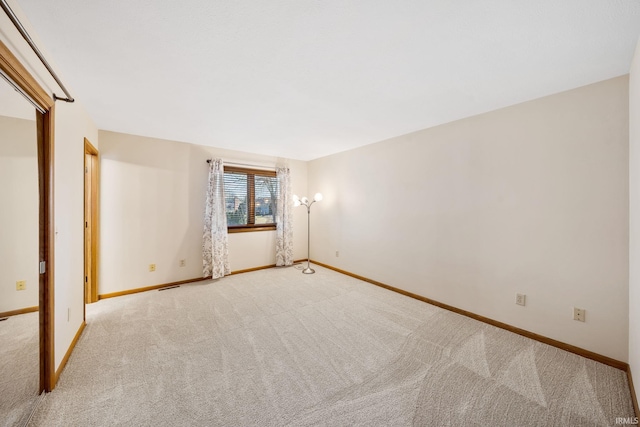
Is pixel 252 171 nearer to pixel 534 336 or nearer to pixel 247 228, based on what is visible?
pixel 247 228

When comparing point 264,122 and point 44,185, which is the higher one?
point 264,122

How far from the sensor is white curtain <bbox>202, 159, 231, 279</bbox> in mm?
4266

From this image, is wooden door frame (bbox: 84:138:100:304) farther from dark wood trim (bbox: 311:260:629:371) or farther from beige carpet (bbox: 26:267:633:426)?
dark wood trim (bbox: 311:260:629:371)

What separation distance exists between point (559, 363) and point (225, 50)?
3.64 m

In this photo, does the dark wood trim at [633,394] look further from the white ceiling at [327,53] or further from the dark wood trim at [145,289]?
the dark wood trim at [145,289]

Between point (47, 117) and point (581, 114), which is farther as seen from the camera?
point (581, 114)

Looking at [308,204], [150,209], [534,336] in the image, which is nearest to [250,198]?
[308,204]

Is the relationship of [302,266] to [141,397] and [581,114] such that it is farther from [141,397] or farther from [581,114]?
[581,114]

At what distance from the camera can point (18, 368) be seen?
1.95 meters

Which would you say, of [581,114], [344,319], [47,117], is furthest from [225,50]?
[581,114]

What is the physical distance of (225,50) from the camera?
1.71m

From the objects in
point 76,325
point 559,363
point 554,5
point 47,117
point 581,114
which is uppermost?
point 554,5

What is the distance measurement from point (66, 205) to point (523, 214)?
4299 mm

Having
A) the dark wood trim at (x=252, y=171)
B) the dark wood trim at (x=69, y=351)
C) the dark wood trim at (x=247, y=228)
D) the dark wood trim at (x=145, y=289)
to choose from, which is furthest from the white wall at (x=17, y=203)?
the dark wood trim at (x=252, y=171)
